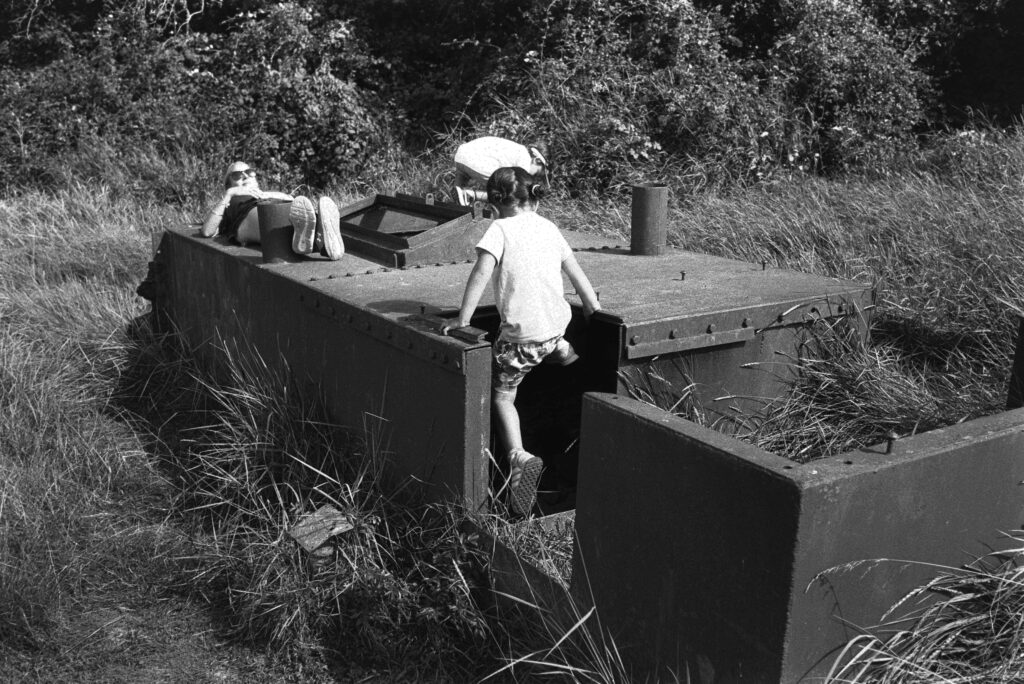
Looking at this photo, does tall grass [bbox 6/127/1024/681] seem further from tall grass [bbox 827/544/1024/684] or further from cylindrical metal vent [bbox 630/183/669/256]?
cylindrical metal vent [bbox 630/183/669/256]

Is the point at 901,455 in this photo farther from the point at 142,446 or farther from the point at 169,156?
the point at 169,156

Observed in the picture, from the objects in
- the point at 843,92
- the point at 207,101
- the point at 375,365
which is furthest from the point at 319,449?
the point at 207,101

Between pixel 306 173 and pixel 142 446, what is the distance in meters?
7.66

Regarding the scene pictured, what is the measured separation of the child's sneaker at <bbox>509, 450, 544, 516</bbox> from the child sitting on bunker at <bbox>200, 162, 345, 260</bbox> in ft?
6.12

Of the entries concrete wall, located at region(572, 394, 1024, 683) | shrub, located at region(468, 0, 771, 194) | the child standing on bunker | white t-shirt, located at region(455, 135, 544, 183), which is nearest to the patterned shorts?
the child standing on bunker

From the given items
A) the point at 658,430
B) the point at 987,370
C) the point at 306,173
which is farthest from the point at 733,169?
the point at 658,430

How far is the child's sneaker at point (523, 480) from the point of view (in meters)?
3.71

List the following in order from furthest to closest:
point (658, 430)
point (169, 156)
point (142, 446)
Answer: point (169, 156) → point (142, 446) → point (658, 430)

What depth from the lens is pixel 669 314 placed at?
3.87 metres

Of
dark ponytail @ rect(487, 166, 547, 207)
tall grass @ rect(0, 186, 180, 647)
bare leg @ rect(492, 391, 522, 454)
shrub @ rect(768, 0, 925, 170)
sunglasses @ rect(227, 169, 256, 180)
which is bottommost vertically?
tall grass @ rect(0, 186, 180, 647)

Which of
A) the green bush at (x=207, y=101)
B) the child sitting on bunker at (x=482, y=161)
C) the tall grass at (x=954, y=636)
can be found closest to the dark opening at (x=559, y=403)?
the child sitting on bunker at (x=482, y=161)

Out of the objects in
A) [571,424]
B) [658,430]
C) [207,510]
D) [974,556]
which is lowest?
[207,510]

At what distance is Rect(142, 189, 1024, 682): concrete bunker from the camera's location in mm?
2359

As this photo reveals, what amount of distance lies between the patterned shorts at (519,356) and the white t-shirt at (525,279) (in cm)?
3
